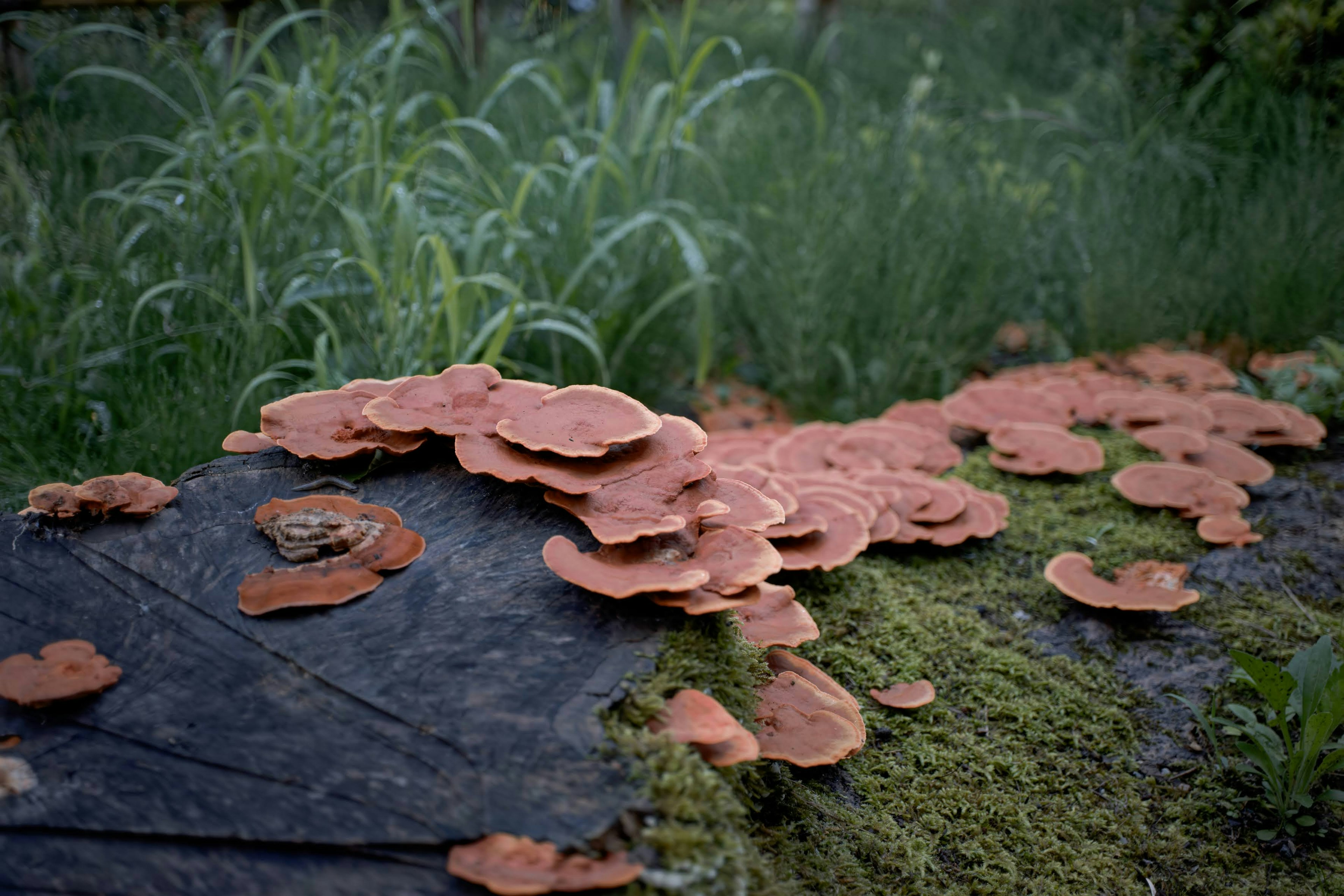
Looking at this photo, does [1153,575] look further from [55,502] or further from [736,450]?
[55,502]

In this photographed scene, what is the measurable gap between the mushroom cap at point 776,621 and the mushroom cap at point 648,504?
11.2 inches

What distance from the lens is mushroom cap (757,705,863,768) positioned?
61.2 inches

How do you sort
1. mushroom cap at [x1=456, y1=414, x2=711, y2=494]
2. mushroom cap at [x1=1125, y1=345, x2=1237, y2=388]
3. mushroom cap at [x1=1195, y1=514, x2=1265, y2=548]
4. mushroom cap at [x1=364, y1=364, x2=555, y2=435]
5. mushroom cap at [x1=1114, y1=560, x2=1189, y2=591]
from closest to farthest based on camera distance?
1. mushroom cap at [x1=456, y1=414, x2=711, y2=494]
2. mushroom cap at [x1=364, y1=364, x2=555, y2=435]
3. mushroom cap at [x1=1114, y1=560, x2=1189, y2=591]
4. mushroom cap at [x1=1195, y1=514, x2=1265, y2=548]
5. mushroom cap at [x1=1125, y1=345, x2=1237, y2=388]

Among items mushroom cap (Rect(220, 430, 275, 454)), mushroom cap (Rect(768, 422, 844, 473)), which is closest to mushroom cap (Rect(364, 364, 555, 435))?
mushroom cap (Rect(220, 430, 275, 454))

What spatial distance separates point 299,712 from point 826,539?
1.46 metres

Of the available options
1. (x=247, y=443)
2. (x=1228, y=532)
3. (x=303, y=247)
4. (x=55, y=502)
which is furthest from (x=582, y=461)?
(x=1228, y=532)

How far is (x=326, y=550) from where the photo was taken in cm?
152

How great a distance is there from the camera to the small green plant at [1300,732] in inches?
67.2

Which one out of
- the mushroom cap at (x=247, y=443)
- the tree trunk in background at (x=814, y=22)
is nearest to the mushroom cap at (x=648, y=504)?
the mushroom cap at (x=247, y=443)

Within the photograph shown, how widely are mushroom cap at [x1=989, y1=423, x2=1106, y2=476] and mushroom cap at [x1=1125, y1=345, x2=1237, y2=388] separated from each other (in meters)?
1.17

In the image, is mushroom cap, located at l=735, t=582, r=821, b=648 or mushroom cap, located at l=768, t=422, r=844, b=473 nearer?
mushroom cap, located at l=735, t=582, r=821, b=648

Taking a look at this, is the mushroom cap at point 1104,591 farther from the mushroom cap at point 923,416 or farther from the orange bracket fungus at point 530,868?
the orange bracket fungus at point 530,868

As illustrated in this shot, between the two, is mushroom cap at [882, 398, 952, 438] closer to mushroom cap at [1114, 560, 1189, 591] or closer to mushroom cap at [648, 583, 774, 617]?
mushroom cap at [1114, 560, 1189, 591]

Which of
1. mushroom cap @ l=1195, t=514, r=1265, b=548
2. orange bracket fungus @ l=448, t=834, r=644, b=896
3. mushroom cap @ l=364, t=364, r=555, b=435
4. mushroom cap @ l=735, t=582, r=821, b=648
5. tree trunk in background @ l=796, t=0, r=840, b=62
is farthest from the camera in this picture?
tree trunk in background @ l=796, t=0, r=840, b=62
